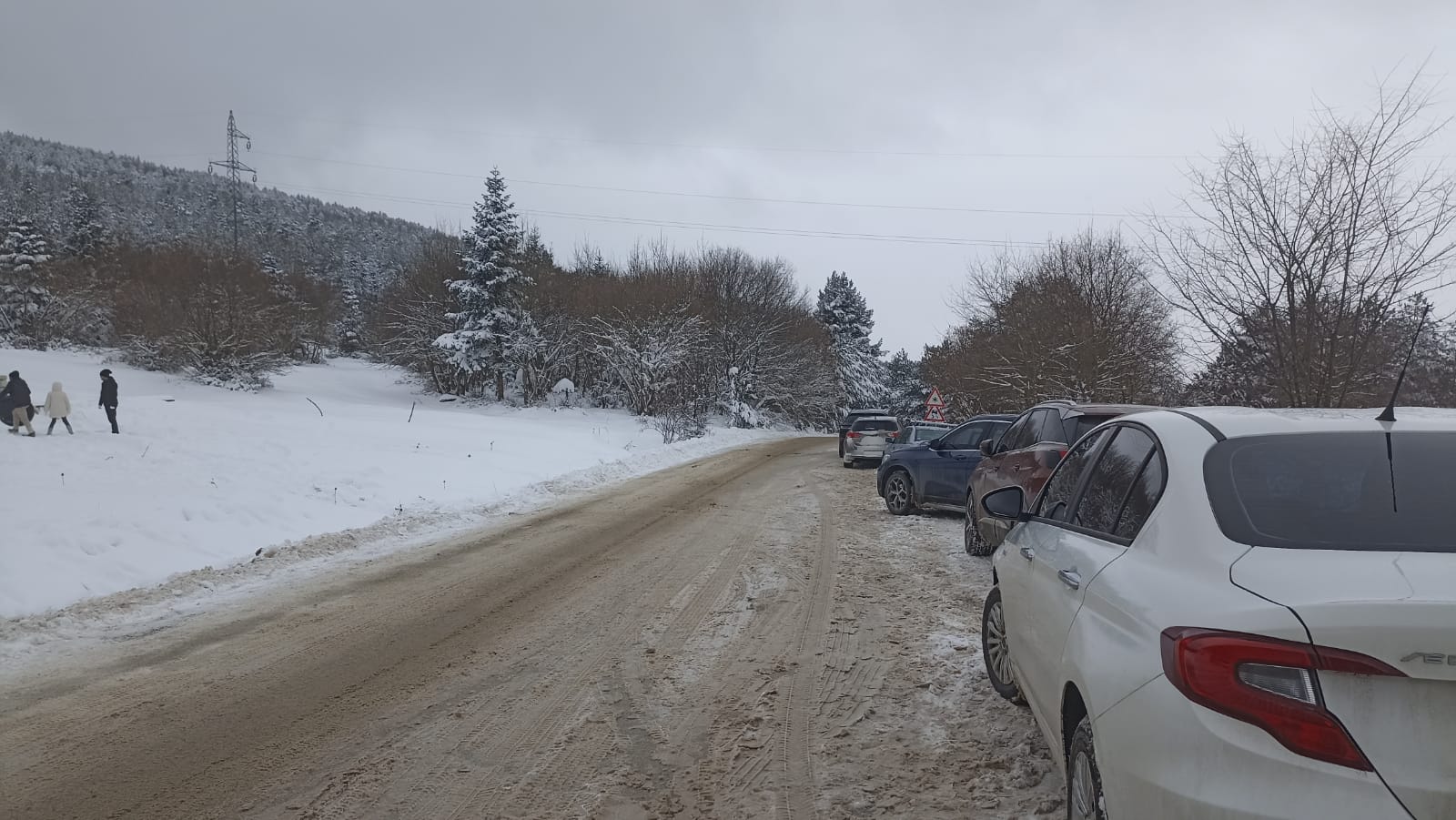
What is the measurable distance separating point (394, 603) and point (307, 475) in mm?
7274

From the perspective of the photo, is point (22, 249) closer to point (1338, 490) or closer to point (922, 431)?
point (922, 431)

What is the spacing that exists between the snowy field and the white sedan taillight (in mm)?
8482

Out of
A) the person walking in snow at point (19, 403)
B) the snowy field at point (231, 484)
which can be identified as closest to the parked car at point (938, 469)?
the snowy field at point (231, 484)

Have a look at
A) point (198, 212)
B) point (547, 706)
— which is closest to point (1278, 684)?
point (547, 706)

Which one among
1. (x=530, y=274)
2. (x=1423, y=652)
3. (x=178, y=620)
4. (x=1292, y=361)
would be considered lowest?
(x=178, y=620)

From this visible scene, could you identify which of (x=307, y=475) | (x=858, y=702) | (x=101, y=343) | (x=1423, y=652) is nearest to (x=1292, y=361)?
(x=858, y=702)

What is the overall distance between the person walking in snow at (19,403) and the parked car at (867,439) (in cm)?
1841

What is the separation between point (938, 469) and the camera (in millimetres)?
12484

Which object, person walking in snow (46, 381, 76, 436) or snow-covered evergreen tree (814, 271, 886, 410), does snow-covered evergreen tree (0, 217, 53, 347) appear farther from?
snow-covered evergreen tree (814, 271, 886, 410)

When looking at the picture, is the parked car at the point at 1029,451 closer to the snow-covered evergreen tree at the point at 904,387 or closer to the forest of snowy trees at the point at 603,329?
the forest of snowy trees at the point at 603,329

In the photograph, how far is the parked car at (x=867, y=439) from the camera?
72.7 feet

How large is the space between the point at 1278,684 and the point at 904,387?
76.5m

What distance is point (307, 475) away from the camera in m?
13.1

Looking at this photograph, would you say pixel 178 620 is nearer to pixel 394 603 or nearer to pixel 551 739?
pixel 394 603
